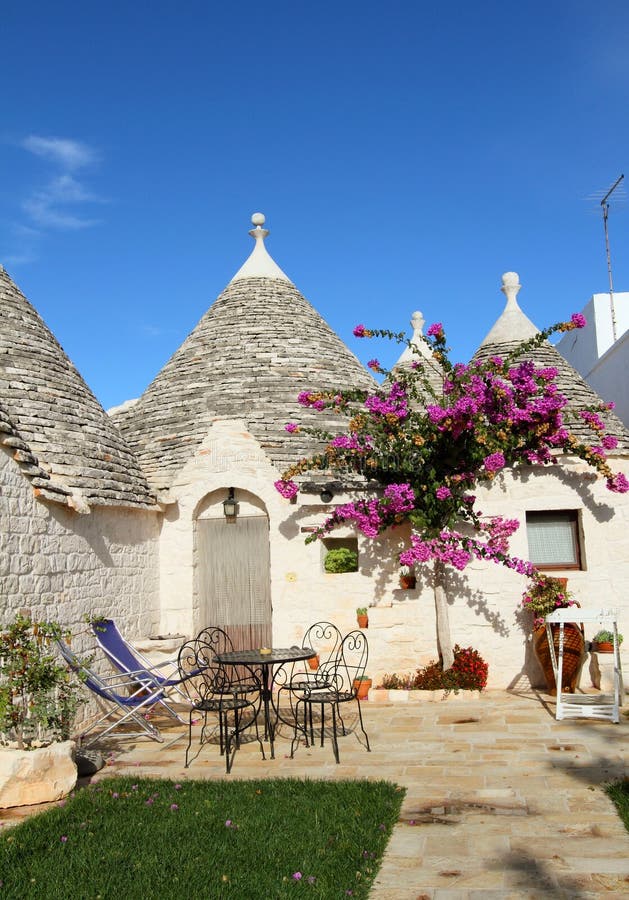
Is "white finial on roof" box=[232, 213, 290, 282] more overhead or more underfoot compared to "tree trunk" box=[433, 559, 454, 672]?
more overhead

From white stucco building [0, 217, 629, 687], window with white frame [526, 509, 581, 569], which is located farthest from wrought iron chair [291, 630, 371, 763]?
window with white frame [526, 509, 581, 569]

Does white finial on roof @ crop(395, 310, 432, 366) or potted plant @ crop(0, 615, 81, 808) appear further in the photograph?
white finial on roof @ crop(395, 310, 432, 366)

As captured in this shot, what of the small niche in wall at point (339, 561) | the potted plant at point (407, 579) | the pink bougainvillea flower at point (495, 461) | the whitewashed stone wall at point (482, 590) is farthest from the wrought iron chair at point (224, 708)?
the pink bougainvillea flower at point (495, 461)

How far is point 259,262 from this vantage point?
14.0 metres

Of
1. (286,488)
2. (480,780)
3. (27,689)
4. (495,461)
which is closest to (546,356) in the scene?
(495,461)

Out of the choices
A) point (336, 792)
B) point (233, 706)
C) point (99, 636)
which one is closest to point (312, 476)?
point (99, 636)

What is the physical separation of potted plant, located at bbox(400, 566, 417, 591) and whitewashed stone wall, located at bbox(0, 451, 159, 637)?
3420mm

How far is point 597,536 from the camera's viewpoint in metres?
9.91

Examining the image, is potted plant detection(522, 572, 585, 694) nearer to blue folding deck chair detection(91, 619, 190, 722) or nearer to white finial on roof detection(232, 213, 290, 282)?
blue folding deck chair detection(91, 619, 190, 722)

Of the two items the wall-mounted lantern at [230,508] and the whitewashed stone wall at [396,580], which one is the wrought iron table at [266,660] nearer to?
the whitewashed stone wall at [396,580]

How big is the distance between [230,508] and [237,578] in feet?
3.23

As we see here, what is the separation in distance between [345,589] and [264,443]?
2323 millimetres

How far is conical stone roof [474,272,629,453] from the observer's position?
10609 mm

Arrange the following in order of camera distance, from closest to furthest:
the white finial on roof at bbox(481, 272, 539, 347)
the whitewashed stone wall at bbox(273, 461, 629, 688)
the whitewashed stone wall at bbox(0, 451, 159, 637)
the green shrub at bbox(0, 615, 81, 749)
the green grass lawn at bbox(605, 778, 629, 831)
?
the green grass lawn at bbox(605, 778, 629, 831) → the green shrub at bbox(0, 615, 81, 749) → the whitewashed stone wall at bbox(0, 451, 159, 637) → the whitewashed stone wall at bbox(273, 461, 629, 688) → the white finial on roof at bbox(481, 272, 539, 347)
